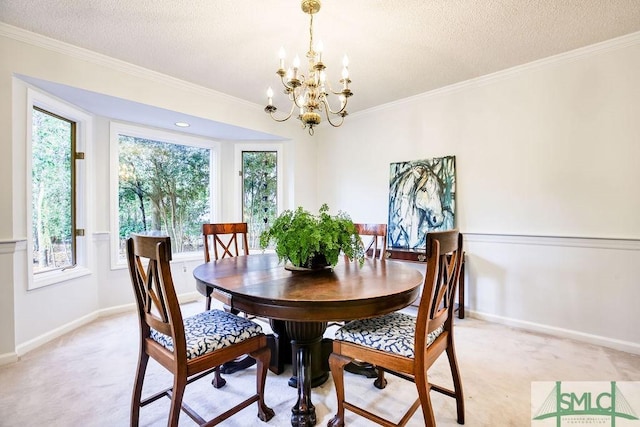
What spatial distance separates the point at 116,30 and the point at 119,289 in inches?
104

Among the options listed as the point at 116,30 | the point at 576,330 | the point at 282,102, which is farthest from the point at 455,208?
the point at 116,30

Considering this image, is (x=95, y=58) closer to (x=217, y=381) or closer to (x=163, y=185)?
(x=163, y=185)

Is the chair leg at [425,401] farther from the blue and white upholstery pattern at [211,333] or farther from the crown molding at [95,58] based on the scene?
the crown molding at [95,58]

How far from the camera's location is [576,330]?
107 inches

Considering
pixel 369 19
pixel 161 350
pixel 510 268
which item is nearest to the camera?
pixel 161 350

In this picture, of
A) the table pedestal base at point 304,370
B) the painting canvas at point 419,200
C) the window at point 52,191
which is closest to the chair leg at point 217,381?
the table pedestal base at point 304,370

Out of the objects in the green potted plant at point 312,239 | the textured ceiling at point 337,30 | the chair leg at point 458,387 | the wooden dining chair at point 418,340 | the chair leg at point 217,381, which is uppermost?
the textured ceiling at point 337,30

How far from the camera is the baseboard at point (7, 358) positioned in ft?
7.58

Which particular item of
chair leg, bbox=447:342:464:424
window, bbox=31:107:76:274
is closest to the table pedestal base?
chair leg, bbox=447:342:464:424

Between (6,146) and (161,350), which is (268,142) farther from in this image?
(161,350)

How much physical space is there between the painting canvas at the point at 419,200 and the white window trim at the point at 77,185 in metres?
3.40

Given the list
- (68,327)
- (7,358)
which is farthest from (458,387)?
(68,327)

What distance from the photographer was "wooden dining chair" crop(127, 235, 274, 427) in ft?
4.43

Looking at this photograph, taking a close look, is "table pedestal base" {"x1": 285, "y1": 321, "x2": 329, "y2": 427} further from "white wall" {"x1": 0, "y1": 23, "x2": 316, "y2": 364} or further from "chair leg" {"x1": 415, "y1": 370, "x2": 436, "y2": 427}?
"white wall" {"x1": 0, "y1": 23, "x2": 316, "y2": 364}
